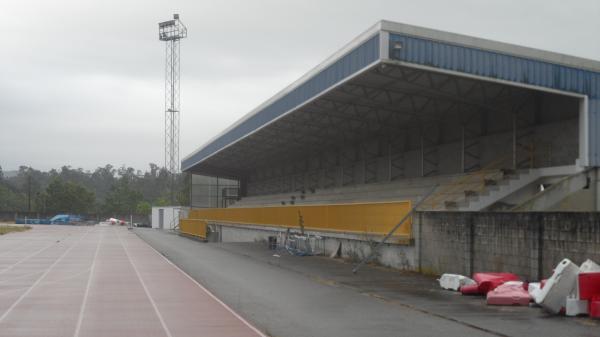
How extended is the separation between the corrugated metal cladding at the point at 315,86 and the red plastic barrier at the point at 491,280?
26.2ft

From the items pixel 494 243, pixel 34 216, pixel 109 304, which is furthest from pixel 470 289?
pixel 34 216

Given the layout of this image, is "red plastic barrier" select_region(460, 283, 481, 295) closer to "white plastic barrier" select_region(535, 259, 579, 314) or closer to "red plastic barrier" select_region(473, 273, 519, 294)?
"red plastic barrier" select_region(473, 273, 519, 294)

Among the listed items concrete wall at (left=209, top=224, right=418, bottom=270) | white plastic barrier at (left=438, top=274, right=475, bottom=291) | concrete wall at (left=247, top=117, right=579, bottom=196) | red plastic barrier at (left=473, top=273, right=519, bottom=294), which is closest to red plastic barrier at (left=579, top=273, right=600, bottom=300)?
red plastic barrier at (left=473, top=273, right=519, bottom=294)

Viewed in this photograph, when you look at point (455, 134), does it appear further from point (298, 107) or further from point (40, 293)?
point (40, 293)

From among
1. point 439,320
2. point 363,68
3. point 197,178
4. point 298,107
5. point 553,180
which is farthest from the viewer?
point 197,178

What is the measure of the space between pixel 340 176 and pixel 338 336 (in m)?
35.3

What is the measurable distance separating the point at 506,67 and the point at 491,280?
9.00 meters

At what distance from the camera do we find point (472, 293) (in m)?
15.3

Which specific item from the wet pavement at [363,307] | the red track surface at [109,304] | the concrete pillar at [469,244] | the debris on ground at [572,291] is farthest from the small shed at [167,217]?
the debris on ground at [572,291]

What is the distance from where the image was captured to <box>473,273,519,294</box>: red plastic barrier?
14930 millimetres

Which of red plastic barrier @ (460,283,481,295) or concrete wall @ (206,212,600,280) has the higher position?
concrete wall @ (206,212,600,280)

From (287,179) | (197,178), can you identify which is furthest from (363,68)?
(197,178)

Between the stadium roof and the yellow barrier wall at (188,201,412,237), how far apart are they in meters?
4.45

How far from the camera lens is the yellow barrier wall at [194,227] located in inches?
1858
